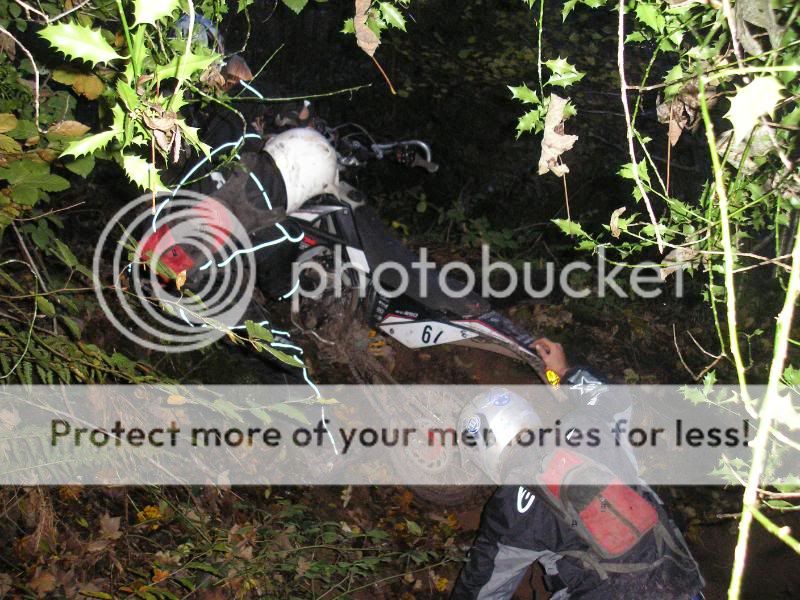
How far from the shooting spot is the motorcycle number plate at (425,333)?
482cm

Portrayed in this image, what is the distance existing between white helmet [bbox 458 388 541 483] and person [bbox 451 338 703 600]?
0.5 inches

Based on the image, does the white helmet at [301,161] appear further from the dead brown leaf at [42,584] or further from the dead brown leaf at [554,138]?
the dead brown leaf at [554,138]

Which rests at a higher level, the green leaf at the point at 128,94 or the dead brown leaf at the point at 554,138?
the green leaf at the point at 128,94

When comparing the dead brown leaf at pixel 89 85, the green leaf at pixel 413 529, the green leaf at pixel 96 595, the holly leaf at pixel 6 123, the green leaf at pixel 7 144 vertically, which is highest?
the dead brown leaf at pixel 89 85

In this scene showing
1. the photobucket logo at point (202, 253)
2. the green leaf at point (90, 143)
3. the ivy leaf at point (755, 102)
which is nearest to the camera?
the ivy leaf at point (755, 102)

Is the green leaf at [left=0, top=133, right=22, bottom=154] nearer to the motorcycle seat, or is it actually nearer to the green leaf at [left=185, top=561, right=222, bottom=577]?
the green leaf at [left=185, top=561, right=222, bottom=577]

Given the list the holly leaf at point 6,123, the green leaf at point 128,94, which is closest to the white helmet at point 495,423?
the holly leaf at point 6,123

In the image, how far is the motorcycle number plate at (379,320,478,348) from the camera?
482 cm

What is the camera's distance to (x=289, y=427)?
18.5 feet

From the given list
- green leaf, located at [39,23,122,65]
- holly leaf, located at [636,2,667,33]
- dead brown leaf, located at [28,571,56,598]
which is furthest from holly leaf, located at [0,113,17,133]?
dead brown leaf, located at [28,571,56,598]

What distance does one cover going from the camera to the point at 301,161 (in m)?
4.15

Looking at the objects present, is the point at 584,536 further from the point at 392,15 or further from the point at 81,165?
the point at 81,165

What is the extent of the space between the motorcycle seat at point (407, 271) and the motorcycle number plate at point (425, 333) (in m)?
0.12

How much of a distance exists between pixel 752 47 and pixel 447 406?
4.50 m
